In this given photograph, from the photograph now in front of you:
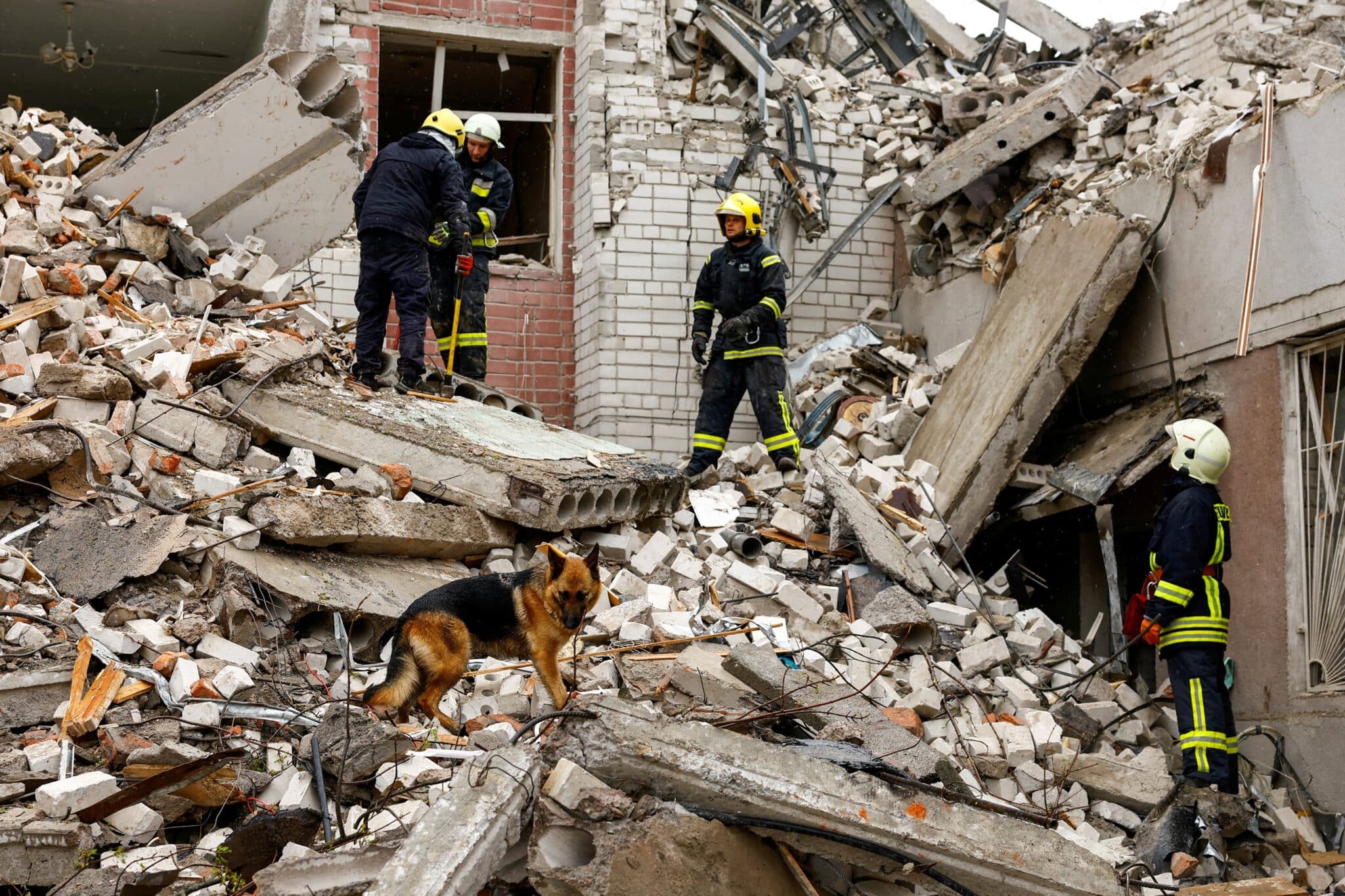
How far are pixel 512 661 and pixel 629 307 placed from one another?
5496 mm

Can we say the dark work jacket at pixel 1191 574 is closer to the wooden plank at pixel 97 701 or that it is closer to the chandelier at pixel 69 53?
Result: the wooden plank at pixel 97 701

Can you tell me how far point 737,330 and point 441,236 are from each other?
201 cm

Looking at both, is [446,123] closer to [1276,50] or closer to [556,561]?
[556,561]

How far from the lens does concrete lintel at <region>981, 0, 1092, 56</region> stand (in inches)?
495

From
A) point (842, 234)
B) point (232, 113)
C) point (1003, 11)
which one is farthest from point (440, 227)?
point (1003, 11)

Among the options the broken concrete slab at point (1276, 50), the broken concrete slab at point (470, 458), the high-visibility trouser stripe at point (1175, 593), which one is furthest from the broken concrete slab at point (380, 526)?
the broken concrete slab at point (1276, 50)

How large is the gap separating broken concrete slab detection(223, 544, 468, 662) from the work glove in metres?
2.48

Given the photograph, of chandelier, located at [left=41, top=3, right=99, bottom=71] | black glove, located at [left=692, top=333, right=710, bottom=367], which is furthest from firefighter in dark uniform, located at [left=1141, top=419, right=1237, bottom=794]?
chandelier, located at [left=41, top=3, right=99, bottom=71]

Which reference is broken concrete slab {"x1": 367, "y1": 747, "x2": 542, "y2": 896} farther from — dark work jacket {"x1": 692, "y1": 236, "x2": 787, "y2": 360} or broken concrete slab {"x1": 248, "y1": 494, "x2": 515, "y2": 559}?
dark work jacket {"x1": 692, "y1": 236, "x2": 787, "y2": 360}

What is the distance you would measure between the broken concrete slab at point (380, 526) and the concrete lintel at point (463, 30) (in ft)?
19.6

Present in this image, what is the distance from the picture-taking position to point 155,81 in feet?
43.1

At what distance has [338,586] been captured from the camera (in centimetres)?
636

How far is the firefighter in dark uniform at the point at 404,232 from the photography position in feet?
27.2

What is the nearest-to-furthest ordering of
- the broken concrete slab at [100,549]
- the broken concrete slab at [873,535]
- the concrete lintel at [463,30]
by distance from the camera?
the broken concrete slab at [100,549]
the broken concrete slab at [873,535]
the concrete lintel at [463,30]
